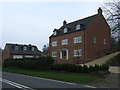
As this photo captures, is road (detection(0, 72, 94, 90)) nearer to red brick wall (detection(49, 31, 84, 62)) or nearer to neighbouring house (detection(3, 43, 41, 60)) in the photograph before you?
red brick wall (detection(49, 31, 84, 62))

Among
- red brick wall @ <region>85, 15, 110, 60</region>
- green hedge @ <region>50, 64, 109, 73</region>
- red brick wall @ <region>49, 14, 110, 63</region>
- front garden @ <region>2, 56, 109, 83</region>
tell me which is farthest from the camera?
red brick wall @ <region>85, 15, 110, 60</region>

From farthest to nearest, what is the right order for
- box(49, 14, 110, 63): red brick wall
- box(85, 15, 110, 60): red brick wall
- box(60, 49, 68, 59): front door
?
box(60, 49, 68, 59): front door < box(85, 15, 110, 60): red brick wall < box(49, 14, 110, 63): red brick wall

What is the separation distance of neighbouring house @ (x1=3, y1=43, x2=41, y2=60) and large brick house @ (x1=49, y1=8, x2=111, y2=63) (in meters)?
23.9

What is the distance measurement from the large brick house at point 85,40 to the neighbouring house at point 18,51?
2394cm

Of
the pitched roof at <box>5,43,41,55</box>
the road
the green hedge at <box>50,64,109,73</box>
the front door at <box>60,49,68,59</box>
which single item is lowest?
the road

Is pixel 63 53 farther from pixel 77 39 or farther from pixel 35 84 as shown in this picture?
pixel 35 84

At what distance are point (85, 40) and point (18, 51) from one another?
35.5m

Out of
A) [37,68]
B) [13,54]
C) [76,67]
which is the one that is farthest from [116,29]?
[13,54]

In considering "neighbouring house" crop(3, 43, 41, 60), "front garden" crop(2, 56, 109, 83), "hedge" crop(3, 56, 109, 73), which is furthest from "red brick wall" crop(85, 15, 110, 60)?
"neighbouring house" crop(3, 43, 41, 60)

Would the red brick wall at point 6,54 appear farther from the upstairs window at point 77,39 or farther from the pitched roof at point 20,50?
the upstairs window at point 77,39

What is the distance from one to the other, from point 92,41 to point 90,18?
231 inches

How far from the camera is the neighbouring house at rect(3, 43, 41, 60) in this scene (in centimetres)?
6950

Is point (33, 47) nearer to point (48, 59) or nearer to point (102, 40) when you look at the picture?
point (102, 40)

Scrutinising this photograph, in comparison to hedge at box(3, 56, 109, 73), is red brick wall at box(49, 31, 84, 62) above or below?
above
